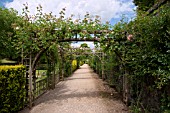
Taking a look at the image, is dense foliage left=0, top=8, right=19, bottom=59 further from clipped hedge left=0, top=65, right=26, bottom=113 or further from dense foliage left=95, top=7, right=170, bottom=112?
dense foliage left=95, top=7, right=170, bottom=112

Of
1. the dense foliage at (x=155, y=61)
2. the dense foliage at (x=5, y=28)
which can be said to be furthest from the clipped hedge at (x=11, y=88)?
the dense foliage at (x=5, y=28)

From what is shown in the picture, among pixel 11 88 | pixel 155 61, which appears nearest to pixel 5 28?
pixel 11 88

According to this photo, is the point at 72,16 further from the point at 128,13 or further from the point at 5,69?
the point at 5,69

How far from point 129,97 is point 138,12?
2.93 meters

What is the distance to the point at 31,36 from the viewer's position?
7.62 metres

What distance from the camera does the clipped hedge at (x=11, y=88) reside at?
5500 millimetres

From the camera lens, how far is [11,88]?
5922mm

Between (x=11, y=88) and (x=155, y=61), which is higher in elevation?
(x=155, y=61)

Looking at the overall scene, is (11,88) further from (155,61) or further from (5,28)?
(5,28)

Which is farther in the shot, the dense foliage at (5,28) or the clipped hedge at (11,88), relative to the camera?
the dense foliage at (5,28)

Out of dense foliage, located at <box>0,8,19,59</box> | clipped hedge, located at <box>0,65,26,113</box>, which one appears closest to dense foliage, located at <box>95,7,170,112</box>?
clipped hedge, located at <box>0,65,26,113</box>

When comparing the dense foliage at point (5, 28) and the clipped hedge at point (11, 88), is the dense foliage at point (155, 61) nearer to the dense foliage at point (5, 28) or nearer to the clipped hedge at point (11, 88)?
the clipped hedge at point (11, 88)

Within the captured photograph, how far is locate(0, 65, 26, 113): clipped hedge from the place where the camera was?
5500mm

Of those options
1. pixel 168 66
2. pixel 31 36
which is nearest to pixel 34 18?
pixel 31 36
